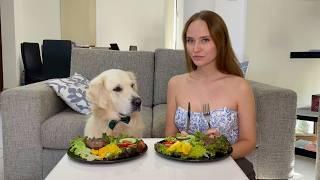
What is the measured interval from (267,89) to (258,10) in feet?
4.81

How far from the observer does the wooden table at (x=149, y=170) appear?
885mm

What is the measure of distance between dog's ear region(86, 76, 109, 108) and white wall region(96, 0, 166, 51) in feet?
17.3

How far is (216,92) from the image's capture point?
147cm

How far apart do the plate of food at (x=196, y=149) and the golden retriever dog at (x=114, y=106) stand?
27.0 inches

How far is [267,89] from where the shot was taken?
209 centimetres

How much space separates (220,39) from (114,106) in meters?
0.67

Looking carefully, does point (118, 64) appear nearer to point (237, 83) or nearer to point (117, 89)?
point (117, 89)

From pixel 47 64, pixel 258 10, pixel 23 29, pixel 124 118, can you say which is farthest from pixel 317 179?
pixel 23 29

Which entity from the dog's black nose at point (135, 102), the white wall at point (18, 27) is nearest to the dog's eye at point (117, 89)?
the dog's black nose at point (135, 102)

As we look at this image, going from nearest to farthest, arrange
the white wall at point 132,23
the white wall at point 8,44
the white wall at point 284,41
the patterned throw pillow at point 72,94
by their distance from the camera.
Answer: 1. the patterned throw pillow at point 72,94
2. the white wall at point 284,41
3. the white wall at point 8,44
4. the white wall at point 132,23

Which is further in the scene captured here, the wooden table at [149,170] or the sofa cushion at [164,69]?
the sofa cushion at [164,69]

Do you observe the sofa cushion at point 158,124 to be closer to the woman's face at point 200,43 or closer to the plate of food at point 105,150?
the woman's face at point 200,43

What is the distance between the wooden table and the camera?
885mm

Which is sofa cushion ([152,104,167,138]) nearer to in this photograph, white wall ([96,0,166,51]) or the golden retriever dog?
the golden retriever dog
